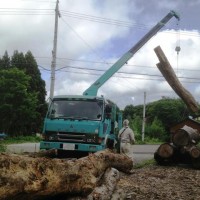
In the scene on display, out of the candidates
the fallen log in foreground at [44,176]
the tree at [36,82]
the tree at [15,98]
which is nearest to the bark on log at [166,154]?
the fallen log in foreground at [44,176]

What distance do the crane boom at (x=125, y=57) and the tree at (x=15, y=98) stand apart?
77.8 ft

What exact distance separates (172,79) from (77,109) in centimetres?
289

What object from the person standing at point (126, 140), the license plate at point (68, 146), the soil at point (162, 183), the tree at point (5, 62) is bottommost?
the soil at point (162, 183)

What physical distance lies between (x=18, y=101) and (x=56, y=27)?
15.1m

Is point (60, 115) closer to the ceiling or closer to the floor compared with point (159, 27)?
closer to the floor

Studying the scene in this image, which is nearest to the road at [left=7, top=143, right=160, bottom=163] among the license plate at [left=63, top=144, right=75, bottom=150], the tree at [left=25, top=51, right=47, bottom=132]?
the license plate at [left=63, top=144, right=75, bottom=150]

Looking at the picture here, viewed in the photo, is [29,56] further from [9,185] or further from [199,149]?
[9,185]

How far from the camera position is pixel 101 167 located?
8555 millimetres

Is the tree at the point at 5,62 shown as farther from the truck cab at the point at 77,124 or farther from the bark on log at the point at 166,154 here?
the bark on log at the point at 166,154

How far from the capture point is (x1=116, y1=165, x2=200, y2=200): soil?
8.39m

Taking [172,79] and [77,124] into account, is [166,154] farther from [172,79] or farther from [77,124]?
[77,124]

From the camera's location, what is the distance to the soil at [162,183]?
27.5ft

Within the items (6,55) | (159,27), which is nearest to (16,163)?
(159,27)

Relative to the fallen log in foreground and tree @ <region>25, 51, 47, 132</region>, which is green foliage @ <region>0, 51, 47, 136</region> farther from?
the fallen log in foreground
